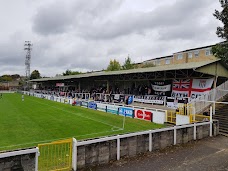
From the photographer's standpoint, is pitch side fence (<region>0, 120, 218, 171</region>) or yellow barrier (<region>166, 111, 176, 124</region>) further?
yellow barrier (<region>166, 111, 176, 124</region>)

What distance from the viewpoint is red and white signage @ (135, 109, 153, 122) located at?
19414 mm

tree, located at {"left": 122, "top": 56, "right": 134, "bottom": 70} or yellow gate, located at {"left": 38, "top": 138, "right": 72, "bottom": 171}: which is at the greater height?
tree, located at {"left": 122, "top": 56, "right": 134, "bottom": 70}

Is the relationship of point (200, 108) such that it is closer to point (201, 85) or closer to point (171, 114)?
point (171, 114)

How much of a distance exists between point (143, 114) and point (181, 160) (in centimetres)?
1103

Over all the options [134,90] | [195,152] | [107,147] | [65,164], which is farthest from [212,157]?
[134,90]

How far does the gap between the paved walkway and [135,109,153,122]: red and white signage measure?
8.03m

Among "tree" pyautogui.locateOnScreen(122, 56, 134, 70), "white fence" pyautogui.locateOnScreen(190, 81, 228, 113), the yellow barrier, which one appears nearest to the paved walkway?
"white fence" pyautogui.locateOnScreen(190, 81, 228, 113)

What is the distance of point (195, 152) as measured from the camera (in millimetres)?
10148

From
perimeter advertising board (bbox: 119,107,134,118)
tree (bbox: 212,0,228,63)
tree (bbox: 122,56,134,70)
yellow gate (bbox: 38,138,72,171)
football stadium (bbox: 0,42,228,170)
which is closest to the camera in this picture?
yellow gate (bbox: 38,138,72,171)

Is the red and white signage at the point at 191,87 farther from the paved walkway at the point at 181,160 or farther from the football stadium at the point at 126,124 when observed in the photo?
the paved walkway at the point at 181,160

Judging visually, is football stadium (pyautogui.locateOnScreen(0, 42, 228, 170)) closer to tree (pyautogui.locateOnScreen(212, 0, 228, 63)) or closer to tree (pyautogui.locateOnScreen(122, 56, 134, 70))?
tree (pyautogui.locateOnScreen(212, 0, 228, 63))

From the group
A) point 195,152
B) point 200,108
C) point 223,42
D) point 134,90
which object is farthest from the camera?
point 134,90

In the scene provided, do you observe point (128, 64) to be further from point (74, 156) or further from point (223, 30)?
→ point (74, 156)

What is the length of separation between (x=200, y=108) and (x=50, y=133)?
11.7 m
